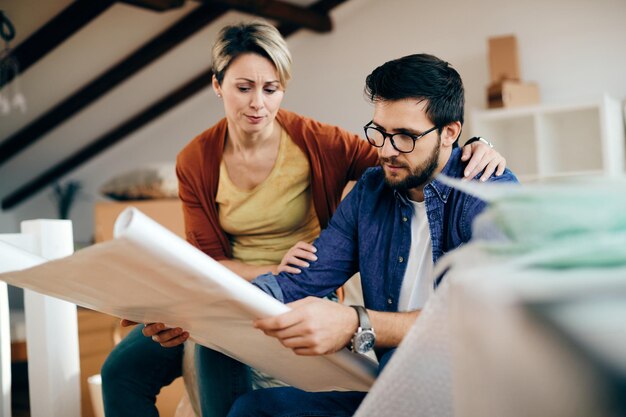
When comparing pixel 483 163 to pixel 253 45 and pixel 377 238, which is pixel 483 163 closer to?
pixel 377 238

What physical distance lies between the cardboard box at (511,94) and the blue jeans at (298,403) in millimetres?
3016

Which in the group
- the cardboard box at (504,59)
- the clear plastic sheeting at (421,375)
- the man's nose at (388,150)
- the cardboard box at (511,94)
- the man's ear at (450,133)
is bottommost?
the clear plastic sheeting at (421,375)

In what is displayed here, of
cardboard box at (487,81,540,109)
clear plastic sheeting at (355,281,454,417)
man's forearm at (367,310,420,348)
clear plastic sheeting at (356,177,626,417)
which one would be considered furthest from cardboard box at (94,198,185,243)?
clear plastic sheeting at (356,177,626,417)

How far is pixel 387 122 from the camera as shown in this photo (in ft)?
4.00

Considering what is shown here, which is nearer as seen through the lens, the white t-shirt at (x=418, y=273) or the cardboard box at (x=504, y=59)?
the white t-shirt at (x=418, y=273)

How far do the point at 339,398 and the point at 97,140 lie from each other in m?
4.71

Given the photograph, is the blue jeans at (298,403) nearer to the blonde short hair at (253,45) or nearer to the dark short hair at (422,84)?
the dark short hair at (422,84)

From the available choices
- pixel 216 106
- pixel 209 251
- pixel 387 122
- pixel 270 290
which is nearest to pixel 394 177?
pixel 387 122

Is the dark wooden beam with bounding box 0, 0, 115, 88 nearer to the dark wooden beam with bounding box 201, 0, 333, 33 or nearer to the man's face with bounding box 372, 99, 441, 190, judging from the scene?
the dark wooden beam with bounding box 201, 0, 333, 33

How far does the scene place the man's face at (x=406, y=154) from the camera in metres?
1.21

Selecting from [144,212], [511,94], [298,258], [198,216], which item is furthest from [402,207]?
[511,94]

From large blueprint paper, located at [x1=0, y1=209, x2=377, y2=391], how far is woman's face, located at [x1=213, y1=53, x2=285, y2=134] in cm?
66

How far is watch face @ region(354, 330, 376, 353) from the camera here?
88cm

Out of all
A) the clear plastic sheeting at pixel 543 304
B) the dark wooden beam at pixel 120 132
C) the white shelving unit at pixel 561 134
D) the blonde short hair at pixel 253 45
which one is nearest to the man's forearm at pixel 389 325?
the clear plastic sheeting at pixel 543 304
